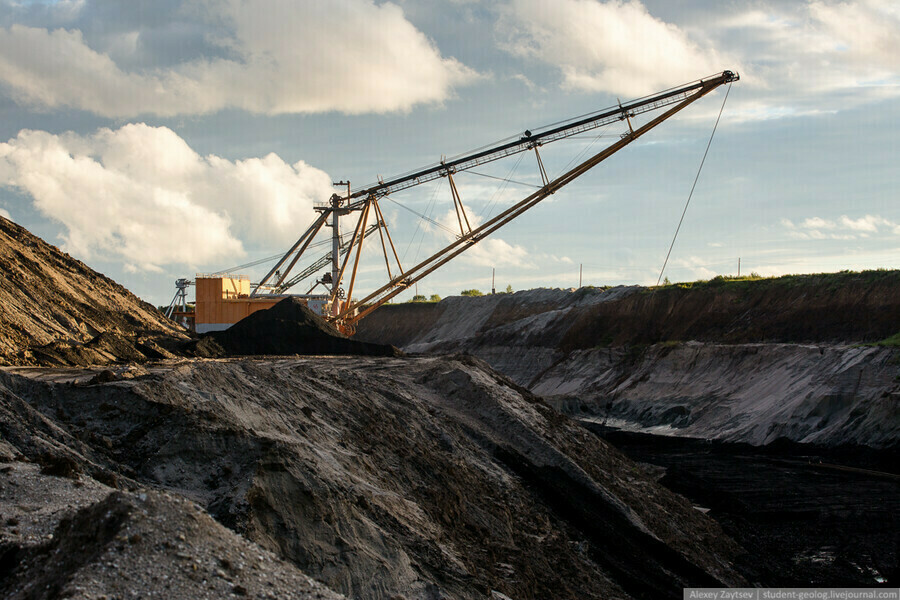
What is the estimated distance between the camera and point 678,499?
2014 centimetres

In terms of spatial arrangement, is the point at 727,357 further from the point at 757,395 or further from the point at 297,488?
the point at 297,488

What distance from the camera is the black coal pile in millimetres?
31984

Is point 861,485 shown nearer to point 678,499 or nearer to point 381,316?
point 678,499

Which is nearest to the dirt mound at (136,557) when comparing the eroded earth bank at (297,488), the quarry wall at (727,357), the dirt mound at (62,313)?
the eroded earth bank at (297,488)

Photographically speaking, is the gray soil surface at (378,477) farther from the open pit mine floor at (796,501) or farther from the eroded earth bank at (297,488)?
the open pit mine floor at (796,501)

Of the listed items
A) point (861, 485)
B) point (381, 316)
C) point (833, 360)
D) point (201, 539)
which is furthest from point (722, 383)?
point (381, 316)

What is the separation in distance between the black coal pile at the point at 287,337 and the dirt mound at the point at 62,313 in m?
2.33

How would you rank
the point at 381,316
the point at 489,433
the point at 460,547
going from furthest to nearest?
the point at 381,316 < the point at 489,433 < the point at 460,547

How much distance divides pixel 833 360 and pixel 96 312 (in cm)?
2977

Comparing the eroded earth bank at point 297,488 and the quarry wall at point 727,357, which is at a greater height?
the quarry wall at point 727,357

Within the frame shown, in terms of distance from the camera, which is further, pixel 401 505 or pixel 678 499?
pixel 678 499

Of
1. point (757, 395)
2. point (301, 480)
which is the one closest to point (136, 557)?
point (301, 480)

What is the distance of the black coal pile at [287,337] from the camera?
32.0m

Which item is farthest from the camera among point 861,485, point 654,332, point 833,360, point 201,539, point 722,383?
point 654,332
